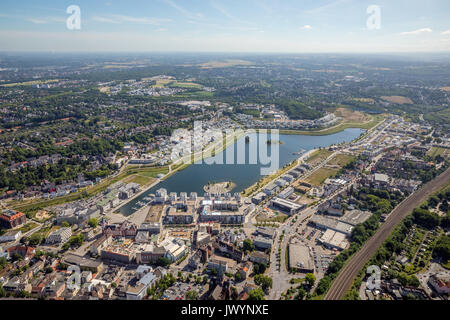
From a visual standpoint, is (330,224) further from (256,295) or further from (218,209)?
(256,295)

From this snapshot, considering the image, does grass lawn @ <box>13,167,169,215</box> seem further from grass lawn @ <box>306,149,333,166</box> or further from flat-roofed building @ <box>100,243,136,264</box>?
grass lawn @ <box>306,149,333,166</box>

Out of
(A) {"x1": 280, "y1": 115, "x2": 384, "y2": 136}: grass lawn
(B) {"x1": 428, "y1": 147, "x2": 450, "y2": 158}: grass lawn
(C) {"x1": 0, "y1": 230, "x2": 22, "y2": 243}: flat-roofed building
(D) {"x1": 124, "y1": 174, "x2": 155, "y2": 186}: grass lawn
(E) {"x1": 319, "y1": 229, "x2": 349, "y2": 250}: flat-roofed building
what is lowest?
(E) {"x1": 319, "y1": 229, "x2": 349, "y2": 250}: flat-roofed building

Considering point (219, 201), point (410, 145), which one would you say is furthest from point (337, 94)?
Answer: point (219, 201)

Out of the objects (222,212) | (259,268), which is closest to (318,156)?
(222,212)

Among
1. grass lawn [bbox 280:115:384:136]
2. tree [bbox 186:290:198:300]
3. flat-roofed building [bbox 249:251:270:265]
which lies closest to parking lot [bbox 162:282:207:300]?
tree [bbox 186:290:198:300]

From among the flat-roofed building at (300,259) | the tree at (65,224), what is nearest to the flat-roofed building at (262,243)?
the flat-roofed building at (300,259)

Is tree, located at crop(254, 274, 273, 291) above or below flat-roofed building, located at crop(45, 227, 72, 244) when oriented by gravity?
below

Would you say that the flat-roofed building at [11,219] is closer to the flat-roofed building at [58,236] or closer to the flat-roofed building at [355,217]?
the flat-roofed building at [58,236]

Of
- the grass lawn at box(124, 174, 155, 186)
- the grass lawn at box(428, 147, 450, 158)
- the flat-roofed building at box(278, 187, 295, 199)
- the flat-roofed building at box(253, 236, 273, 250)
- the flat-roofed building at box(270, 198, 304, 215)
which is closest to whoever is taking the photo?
the flat-roofed building at box(253, 236, 273, 250)
